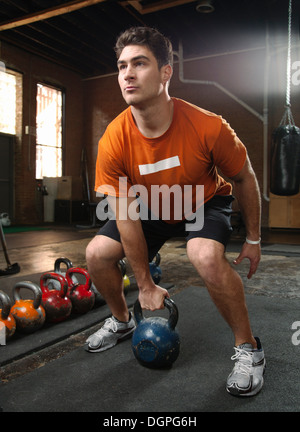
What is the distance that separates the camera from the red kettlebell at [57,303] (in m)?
1.79

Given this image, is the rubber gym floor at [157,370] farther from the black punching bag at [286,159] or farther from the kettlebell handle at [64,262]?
the black punching bag at [286,159]

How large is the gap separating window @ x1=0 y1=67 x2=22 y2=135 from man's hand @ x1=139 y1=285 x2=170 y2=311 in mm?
7059

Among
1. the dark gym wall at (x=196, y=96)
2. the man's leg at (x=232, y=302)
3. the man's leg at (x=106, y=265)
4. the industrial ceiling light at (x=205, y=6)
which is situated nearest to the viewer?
the man's leg at (x=232, y=302)

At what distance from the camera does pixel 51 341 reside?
5.20 ft

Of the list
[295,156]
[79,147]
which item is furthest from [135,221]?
[79,147]

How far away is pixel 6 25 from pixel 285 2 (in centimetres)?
434

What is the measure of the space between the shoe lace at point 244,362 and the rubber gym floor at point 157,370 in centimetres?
8

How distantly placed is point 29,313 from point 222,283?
0.93 metres

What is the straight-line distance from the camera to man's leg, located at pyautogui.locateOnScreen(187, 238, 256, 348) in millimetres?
1192

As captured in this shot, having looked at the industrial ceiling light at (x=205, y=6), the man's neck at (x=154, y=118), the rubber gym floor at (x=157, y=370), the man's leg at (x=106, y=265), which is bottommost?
the rubber gym floor at (x=157, y=370)

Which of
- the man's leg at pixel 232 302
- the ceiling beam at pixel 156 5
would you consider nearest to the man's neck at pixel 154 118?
the man's leg at pixel 232 302

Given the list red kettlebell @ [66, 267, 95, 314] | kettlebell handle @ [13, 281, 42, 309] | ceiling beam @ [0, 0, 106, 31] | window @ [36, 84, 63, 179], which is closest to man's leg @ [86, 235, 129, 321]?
kettlebell handle @ [13, 281, 42, 309]

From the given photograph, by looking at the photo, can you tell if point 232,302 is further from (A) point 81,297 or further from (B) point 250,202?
(A) point 81,297
